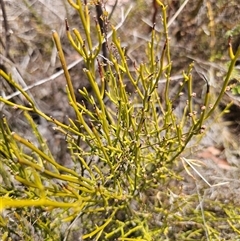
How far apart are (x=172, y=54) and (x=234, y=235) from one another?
1.43 m

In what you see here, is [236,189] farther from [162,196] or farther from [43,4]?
[43,4]

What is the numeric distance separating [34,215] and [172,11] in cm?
195

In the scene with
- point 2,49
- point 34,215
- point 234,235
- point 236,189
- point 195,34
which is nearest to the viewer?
point 34,215

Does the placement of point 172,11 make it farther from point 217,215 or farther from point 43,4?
point 217,215

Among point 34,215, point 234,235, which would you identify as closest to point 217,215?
point 234,235

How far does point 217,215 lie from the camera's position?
7.36 ft

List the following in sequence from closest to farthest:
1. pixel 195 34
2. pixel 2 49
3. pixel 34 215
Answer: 1. pixel 34 215
2. pixel 2 49
3. pixel 195 34

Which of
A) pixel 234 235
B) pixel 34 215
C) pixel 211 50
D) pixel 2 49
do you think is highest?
pixel 2 49

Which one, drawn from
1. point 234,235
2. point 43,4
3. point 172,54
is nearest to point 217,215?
point 234,235

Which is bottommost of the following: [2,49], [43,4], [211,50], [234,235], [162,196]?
[234,235]

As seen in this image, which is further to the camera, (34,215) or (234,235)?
(234,235)

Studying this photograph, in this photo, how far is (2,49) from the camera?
2.80m

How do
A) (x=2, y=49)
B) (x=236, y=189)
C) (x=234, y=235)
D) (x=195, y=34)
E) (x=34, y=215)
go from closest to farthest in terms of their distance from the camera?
(x=34, y=215) < (x=234, y=235) < (x=236, y=189) < (x=2, y=49) < (x=195, y=34)

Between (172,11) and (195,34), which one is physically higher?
(172,11)
